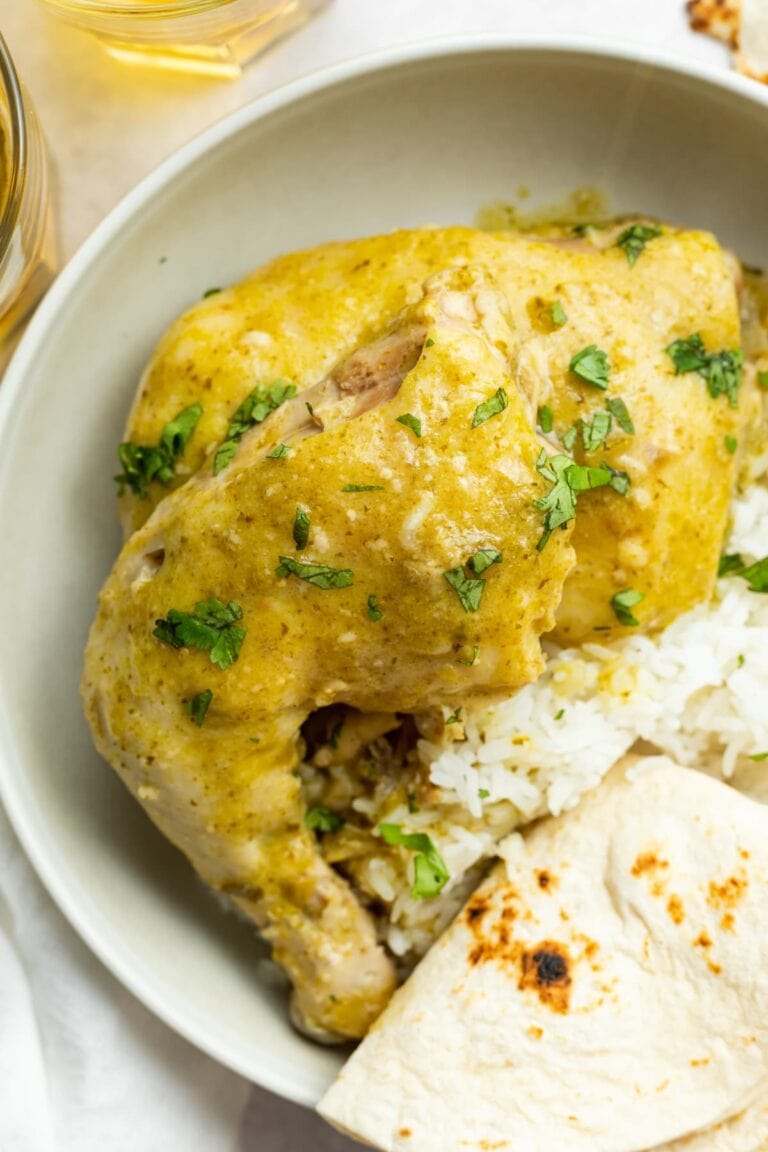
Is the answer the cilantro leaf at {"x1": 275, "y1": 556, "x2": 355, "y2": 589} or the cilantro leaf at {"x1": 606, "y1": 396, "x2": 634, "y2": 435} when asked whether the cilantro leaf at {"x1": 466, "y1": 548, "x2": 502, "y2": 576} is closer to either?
the cilantro leaf at {"x1": 275, "y1": 556, "x2": 355, "y2": 589}

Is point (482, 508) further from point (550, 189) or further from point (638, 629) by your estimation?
point (550, 189)

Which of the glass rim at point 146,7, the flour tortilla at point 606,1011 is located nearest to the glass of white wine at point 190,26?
the glass rim at point 146,7

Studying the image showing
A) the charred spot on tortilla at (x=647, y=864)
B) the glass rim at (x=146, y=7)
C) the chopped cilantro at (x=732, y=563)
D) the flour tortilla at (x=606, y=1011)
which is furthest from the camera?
the chopped cilantro at (x=732, y=563)

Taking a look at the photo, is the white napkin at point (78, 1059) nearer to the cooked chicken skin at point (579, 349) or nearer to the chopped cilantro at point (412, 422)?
the cooked chicken skin at point (579, 349)

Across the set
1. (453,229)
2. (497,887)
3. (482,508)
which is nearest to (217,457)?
(482,508)

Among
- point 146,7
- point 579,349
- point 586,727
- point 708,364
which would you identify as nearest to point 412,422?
point 579,349
